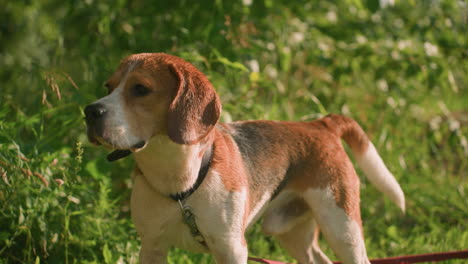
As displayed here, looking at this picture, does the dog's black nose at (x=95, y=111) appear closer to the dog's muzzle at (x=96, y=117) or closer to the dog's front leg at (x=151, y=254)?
the dog's muzzle at (x=96, y=117)

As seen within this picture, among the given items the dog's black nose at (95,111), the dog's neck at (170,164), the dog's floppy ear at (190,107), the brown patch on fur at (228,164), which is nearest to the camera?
the dog's black nose at (95,111)

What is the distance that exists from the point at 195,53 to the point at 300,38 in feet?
5.58

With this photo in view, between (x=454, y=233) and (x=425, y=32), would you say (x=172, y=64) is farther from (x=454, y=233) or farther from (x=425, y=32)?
(x=425, y=32)

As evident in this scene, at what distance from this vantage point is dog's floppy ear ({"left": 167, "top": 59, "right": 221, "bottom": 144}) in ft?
8.32

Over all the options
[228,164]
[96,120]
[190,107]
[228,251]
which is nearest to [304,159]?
[228,164]

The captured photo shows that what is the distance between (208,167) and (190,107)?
340 millimetres

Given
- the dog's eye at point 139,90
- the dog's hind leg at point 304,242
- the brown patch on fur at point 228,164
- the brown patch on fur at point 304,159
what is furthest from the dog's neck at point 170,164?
the dog's hind leg at point 304,242

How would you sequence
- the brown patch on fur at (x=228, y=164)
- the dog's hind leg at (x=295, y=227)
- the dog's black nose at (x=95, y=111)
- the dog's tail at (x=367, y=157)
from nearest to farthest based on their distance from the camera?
1. the dog's black nose at (x=95, y=111)
2. the brown patch on fur at (x=228, y=164)
3. the dog's hind leg at (x=295, y=227)
4. the dog's tail at (x=367, y=157)

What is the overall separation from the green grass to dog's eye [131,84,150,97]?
2.71ft

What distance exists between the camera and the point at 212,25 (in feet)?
13.7

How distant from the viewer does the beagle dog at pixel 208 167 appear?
2541 mm

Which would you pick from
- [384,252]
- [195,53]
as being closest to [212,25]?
[195,53]

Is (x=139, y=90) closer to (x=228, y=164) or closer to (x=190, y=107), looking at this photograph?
(x=190, y=107)

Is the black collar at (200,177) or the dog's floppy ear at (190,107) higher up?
the dog's floppy ear at (190,107)
